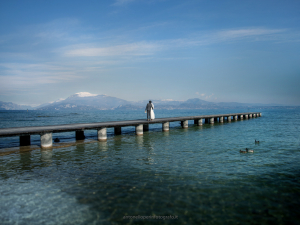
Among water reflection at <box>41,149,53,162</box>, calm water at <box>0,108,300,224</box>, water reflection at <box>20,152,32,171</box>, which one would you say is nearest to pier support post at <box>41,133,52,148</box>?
water reflection at <box>41,149,53,162</box>

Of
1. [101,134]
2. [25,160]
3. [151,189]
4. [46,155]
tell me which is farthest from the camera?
[101,134]

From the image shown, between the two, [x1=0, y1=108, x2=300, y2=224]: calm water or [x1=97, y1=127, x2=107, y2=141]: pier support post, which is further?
[x1=97, y1=127, x2=107, y2=141]: pier support post

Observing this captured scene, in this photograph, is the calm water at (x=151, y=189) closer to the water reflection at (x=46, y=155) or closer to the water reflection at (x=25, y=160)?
the water reflection at (x=25, y=160)


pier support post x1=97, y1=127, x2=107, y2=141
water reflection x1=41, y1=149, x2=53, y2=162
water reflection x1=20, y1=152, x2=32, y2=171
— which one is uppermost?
pier support post x1=97, y1=127, x2=107, y2=141

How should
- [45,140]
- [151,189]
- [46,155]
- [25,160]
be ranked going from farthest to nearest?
1. [45,140]
2. [46,155]
3. [25,160]
4. [151,189]

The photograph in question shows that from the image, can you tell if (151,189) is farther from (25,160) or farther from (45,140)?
(45,140)

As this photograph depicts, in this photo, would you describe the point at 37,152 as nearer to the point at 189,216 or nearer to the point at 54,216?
the point at 54,216

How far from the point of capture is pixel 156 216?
623 centimetres

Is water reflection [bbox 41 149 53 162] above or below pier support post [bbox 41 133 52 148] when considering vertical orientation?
below

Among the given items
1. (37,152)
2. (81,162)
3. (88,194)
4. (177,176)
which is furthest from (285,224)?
(37,152)

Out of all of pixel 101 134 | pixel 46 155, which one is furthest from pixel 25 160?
pixel 101 134

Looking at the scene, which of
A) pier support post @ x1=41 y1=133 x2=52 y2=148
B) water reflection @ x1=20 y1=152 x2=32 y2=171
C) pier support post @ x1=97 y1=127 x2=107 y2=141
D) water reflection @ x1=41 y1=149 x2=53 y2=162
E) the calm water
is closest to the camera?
A: the calm water

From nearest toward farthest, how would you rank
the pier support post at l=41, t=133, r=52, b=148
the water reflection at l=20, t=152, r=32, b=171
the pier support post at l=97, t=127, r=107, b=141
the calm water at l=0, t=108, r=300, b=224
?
the calm water at l=0, t=108, r=300, b=224 → the water reflection at l=20, t=152, r=32, b=171 → the pier support post at l=41, t=133, r=52, b=148 → the pier support post at l=97, t=127, r=107, b=141

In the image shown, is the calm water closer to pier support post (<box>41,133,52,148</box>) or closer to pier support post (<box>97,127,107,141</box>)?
pier support post (<box>41,133,52,148</box>)
